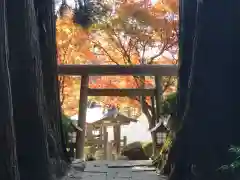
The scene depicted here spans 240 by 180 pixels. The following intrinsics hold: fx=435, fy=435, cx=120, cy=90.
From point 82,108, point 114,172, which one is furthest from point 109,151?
point 114,172

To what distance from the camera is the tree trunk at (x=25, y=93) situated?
13.8ft

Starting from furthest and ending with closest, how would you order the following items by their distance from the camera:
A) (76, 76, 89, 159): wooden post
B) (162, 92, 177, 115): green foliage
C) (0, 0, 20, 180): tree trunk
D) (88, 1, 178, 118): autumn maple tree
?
(88, 1, 178, 118): autumn maple tree → (76, 76, 89, 159): wooden post → (162, 92, 177, 115): green foliage → (0, 0, 20, 180): tree trunk

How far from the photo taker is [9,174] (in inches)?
117

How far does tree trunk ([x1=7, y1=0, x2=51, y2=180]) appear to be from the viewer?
4.21m

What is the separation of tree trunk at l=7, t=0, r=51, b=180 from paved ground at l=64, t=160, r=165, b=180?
4.72ft

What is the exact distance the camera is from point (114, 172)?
20.5 feet

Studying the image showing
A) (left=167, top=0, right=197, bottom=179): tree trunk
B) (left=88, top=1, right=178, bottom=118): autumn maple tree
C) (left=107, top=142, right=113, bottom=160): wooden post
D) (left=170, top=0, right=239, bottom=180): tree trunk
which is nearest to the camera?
(left=170, top=0, right=239, bottom=180): tree trunk

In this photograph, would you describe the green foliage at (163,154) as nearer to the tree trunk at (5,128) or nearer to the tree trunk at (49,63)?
the tree trunk at (49,63)

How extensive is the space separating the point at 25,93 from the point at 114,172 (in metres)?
2.46

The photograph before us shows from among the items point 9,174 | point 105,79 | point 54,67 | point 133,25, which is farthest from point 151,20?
point 9,174

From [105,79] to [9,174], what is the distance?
6611mm

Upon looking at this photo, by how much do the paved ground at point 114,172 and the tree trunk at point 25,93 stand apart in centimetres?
144

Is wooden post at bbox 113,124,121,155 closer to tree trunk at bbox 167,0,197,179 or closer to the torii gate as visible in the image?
the torii gate

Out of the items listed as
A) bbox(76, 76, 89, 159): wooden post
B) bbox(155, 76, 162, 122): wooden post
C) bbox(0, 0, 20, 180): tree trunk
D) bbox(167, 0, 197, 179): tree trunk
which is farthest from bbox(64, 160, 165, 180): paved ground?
bbox(0, 0, 20, 180): tree trunk
